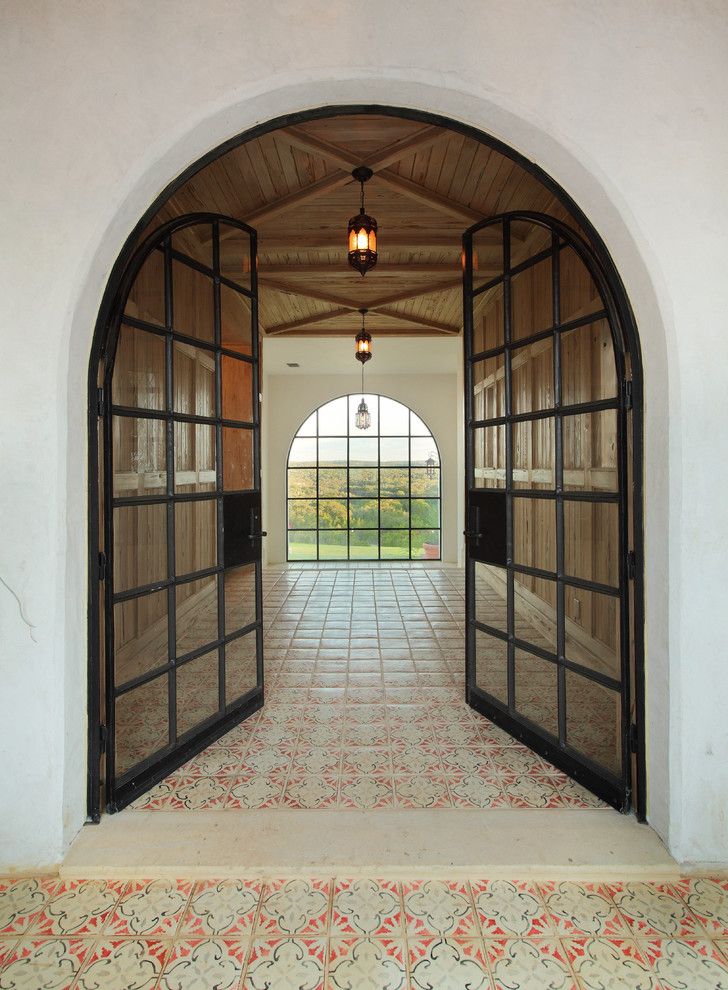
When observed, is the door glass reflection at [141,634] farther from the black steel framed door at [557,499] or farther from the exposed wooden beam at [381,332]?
the exposed wooden beam at [381,332]

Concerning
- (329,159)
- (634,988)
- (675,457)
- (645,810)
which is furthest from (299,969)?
(329,159)

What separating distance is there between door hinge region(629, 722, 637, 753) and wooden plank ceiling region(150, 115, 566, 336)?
2.19 m

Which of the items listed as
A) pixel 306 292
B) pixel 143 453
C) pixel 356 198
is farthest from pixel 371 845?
pixel 306 292

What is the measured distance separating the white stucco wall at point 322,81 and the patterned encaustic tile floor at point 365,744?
0.57m

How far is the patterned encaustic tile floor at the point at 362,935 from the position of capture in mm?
1373

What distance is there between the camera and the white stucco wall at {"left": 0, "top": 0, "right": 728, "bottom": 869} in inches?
67.7

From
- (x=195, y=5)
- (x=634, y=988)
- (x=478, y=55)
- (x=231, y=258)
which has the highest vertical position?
(x=195, y=5)

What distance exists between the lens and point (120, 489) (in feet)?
6.88

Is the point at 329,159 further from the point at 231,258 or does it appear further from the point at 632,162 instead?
the point at 632,162

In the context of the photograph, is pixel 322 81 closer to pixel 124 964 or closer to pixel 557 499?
pixel 557 499

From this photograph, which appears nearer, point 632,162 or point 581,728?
point 632,162

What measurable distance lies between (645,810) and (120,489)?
2.32 metres

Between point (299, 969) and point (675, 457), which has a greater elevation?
point (675, 457)

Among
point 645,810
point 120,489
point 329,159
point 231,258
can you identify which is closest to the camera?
point 645,810
